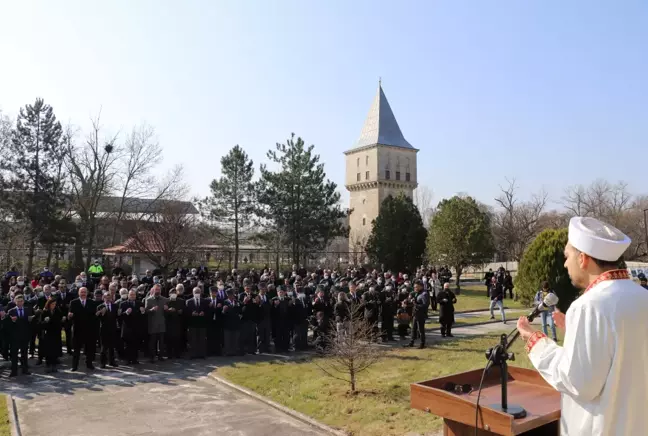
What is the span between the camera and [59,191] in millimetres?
38781

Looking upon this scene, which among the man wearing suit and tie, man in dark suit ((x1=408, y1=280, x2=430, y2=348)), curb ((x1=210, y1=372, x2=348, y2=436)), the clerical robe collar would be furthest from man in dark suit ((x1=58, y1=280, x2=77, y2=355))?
the clerical robe collar

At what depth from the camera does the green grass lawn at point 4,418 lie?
7656 millimetres

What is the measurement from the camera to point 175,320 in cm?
1351

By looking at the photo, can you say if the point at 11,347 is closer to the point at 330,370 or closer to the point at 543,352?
the point at 330,370

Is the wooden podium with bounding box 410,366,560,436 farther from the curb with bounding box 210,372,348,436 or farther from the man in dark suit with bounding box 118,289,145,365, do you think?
the man in dark suit with bounding box 118,289,145,365

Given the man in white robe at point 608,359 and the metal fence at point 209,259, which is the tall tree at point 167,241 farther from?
the man in white robe at point 608,359

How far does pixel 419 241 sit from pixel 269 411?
33.3 m

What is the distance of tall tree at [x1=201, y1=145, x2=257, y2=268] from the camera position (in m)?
41.2

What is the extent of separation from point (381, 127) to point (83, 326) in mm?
53779

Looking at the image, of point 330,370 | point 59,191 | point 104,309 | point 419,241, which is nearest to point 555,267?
point 330,370

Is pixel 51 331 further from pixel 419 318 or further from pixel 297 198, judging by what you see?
pixel 297 198

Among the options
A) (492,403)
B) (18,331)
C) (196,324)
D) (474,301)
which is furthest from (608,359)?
(474,301)

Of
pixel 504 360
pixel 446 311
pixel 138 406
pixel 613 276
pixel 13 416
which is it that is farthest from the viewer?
pixel 446 311

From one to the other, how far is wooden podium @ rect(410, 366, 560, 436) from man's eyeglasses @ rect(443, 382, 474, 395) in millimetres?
40
